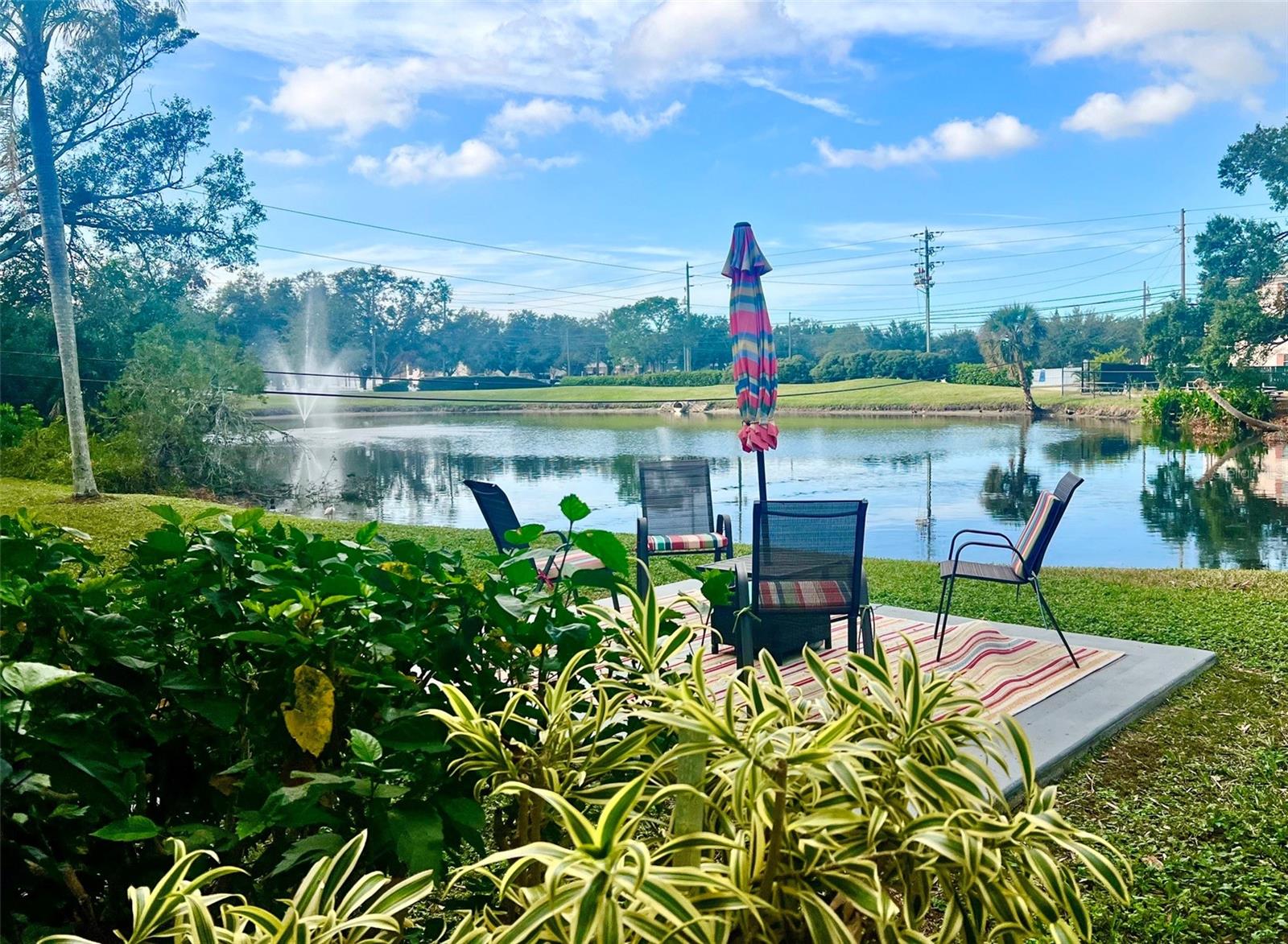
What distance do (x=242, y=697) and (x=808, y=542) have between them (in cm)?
231

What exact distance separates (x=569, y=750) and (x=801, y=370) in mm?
37022

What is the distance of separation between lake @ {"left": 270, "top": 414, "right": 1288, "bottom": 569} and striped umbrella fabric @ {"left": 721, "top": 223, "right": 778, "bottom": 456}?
3.13 m

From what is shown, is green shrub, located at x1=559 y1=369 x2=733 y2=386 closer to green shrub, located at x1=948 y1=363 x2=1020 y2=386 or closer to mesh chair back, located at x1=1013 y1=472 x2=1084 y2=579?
green shrub, located at x1=948 y1=363 x2=1020 y2=386

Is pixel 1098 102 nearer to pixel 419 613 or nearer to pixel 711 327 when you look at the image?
pixel 711 327

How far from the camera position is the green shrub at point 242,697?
0.90 metres

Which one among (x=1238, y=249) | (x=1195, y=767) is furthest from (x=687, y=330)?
(x=1195, y=767)

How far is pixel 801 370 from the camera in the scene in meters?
37.1

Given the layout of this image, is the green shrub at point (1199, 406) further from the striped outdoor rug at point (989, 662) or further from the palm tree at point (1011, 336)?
the striped outdoor rug at point (989, 662)

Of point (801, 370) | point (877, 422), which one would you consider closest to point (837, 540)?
point (877, 422)

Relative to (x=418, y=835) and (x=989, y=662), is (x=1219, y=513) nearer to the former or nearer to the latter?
(x=989, y=662)

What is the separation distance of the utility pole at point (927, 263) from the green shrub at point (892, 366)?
2.48 m

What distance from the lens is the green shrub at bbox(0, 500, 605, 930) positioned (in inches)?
35.3

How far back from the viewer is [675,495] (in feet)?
16.7

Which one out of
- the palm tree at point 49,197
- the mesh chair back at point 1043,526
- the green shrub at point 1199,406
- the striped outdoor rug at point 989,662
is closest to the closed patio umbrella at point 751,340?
the striped outdoor rug at point 989,662
